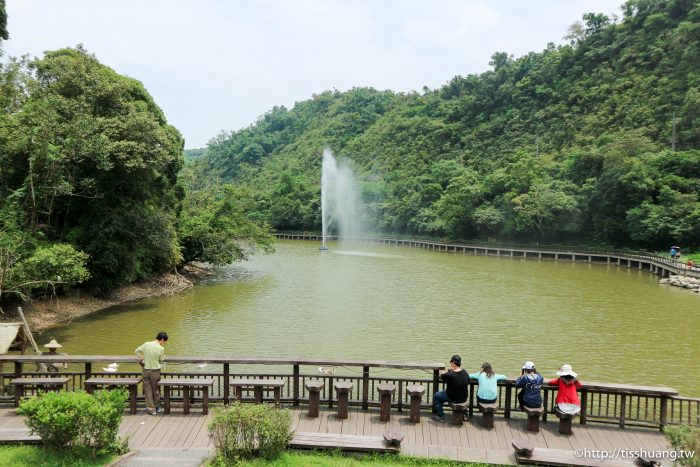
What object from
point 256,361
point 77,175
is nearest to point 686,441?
point 256,361

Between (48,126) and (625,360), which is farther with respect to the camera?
(48,126)

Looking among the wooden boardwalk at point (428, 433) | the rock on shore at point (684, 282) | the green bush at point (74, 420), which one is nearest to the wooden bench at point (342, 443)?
the wooden boardwalk at point (428, 433)

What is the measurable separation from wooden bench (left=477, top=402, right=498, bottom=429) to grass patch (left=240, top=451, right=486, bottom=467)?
1.54m

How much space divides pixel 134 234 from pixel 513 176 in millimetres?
46398

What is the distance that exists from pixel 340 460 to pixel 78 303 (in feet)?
63.8

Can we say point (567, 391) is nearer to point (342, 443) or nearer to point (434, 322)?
point (342, 443)

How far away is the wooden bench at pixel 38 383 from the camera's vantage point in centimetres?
864

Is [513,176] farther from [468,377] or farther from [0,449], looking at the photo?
[0,449]

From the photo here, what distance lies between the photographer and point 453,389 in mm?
8391

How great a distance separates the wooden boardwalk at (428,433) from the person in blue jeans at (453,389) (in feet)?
0.89

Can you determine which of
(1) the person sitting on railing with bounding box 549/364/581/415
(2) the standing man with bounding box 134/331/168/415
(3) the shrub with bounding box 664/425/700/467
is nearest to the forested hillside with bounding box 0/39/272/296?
(2) the standing man with bounding box 134/331/168/415

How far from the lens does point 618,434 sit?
8250 millimetres

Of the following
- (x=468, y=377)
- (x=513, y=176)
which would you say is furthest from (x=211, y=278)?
(x=513, y=176)

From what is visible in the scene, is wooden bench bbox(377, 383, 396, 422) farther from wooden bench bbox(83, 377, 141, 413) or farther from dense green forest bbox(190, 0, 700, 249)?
dense green forest bbox(190, 0, 700, 249)
